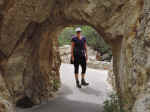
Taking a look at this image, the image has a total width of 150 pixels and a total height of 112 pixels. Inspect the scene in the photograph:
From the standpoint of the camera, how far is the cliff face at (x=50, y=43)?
2822 mm

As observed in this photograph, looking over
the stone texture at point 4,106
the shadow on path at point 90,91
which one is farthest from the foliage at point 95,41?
the stone texture at point 4,106

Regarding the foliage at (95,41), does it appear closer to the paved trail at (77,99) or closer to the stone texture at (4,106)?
the paved trail at (77,99)

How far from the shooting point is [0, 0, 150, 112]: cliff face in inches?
111

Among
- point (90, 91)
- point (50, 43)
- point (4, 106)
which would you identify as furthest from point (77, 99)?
point (4, 106)

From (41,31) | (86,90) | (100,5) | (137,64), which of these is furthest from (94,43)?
(137,64)

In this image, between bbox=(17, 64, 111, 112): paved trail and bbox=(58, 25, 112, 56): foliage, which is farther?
bbox=(58, 25, 112, 56): foliage

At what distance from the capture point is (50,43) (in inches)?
232

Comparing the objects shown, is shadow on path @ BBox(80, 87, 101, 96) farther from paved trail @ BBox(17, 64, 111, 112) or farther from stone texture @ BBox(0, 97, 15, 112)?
stone texture @ BBox(0, 97, 15, 112)

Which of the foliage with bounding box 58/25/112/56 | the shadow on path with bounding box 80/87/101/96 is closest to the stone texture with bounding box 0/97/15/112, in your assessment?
the shadow on path with bounding box 80/87/101/96

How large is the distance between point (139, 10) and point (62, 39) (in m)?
15.0

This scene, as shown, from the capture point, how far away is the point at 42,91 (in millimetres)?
5730

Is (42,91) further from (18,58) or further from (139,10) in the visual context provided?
(139,10)

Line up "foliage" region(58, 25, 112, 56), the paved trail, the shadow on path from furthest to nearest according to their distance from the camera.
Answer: "foliage" region(58, 25, 112, 56) → the shadow on path → the paved trail

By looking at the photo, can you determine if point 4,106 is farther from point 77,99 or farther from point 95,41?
point 95,41
